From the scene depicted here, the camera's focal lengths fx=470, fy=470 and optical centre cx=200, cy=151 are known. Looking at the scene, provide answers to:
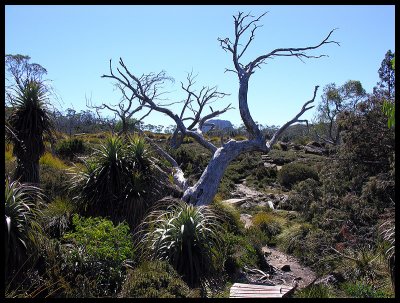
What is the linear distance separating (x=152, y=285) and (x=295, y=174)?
2010cm

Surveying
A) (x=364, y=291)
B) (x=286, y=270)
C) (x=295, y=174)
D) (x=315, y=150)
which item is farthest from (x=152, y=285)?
(x=315, y=150)

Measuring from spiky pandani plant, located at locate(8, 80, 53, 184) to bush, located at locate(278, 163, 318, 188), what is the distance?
1635 cm

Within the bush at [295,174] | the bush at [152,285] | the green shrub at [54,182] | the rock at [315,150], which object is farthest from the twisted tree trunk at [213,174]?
the rock at [315,150]

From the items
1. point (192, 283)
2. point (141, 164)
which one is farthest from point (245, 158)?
point (192, 283)

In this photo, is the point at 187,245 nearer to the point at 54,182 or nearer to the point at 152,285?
the point at 152,285

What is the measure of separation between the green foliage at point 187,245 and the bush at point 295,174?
17.7 metres

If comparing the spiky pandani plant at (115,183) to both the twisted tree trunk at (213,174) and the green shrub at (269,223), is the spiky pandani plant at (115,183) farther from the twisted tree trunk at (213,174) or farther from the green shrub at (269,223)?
the green shrub at (269,223)

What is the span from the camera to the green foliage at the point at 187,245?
7730mm

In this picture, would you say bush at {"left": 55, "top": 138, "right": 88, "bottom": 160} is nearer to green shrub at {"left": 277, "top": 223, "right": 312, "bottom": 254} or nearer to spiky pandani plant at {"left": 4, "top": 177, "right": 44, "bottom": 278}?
green shrub at {"left": 277, "top": 223, "right": 312, "bottom": 254}

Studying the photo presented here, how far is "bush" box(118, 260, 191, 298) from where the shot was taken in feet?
19.9

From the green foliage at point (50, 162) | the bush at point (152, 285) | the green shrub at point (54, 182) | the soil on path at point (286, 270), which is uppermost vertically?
the green foliage at point (50, 162)

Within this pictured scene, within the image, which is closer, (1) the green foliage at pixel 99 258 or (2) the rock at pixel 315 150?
(1) the green foliage at pixel 99 258

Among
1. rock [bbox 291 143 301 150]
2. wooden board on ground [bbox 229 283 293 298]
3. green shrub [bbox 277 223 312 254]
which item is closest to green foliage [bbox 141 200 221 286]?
wooden board on ground [bbox 229 283 293 298]

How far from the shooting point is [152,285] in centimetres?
624
